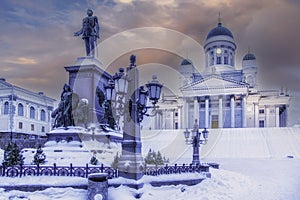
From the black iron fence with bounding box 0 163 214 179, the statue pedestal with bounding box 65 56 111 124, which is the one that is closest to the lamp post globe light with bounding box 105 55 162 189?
the black iron fence with bounding box 0 163 214 179

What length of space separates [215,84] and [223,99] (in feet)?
12.1

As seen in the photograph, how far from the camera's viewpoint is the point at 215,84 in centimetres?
7256

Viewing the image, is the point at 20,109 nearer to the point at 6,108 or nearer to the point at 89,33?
the point at 6,108

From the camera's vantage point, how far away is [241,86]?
232 feet

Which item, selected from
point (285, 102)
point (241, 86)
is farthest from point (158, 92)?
point (285, 102)

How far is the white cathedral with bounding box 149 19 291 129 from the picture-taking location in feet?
237

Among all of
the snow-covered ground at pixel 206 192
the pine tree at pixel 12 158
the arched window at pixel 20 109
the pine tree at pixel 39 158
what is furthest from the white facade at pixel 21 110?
the snow-covered ground at pixel 206 192

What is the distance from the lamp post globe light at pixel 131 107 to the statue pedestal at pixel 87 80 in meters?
6.79

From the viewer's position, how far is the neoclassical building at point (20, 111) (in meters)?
55.0

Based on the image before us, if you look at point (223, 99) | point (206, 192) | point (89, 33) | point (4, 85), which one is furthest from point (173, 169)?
point (223, 99)

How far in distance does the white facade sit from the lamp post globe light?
1839 inches

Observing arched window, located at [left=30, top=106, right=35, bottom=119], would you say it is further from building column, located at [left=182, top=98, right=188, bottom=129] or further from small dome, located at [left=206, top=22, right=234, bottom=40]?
small dome, located at [left=206, top=22, right=234, bottom=40]

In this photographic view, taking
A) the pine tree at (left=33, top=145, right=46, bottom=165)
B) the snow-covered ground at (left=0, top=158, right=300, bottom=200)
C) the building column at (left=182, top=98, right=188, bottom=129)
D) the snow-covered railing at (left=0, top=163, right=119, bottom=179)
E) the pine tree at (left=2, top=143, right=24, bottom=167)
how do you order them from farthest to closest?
the building column at (left=182, top=98, right=188, bottom=129), the pine tree at (left=33, top=145, right=46, bottom=165), the pine tree at (left=2, top=143, right=24, bottom=167), the snow-covered railing at (left=0, top=163, right=119, bottom=179), the snow-covered ground at (left=0, top=158, right=300, bottom=200)

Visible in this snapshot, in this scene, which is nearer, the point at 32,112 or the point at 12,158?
the point at 12,158
